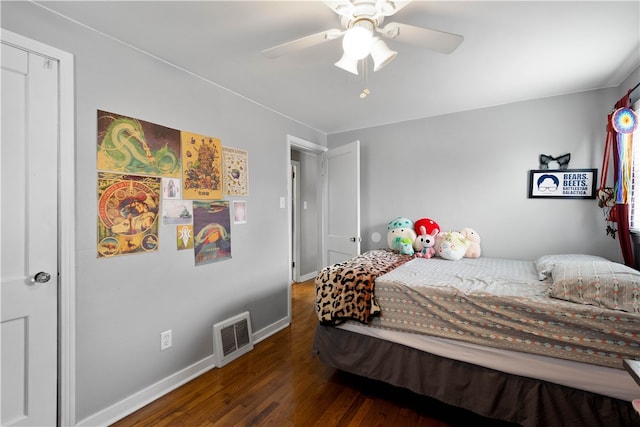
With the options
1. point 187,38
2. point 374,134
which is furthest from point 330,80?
point 374,134

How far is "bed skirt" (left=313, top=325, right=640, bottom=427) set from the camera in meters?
1.42

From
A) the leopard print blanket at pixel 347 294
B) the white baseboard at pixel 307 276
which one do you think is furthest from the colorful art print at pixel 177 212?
the white baseboard at pixel 307 276

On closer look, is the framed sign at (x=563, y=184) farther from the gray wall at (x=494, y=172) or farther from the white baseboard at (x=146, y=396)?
the white baseboard at (x=146, y=396)

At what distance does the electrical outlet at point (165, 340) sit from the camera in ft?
6.51

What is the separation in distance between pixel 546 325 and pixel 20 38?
3114mm

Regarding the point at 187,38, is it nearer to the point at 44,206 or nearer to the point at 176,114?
the point at 176,114

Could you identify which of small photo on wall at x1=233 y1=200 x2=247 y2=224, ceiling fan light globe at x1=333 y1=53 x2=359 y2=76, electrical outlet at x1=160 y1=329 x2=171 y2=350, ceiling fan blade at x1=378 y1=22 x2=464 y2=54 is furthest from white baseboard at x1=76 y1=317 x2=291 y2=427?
ceiling fan blade at x1=378 y1=22 x2=464 y2=54

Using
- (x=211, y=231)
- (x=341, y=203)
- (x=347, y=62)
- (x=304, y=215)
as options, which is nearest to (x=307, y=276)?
(x=304, y=215)

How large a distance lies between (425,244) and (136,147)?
273 centimetres

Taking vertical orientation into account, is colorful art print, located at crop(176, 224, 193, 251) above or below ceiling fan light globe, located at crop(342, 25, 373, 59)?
below

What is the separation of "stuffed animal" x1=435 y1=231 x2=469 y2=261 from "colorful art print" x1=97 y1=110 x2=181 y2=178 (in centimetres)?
254

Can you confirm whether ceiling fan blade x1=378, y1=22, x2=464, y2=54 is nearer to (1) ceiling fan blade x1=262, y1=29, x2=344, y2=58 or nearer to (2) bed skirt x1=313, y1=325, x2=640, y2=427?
(1) ceiling fan blade x1=262, y1=29, x2=344, y2=58

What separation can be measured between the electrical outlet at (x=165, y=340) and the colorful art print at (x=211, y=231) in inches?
20.9

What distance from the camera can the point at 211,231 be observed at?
231cm
